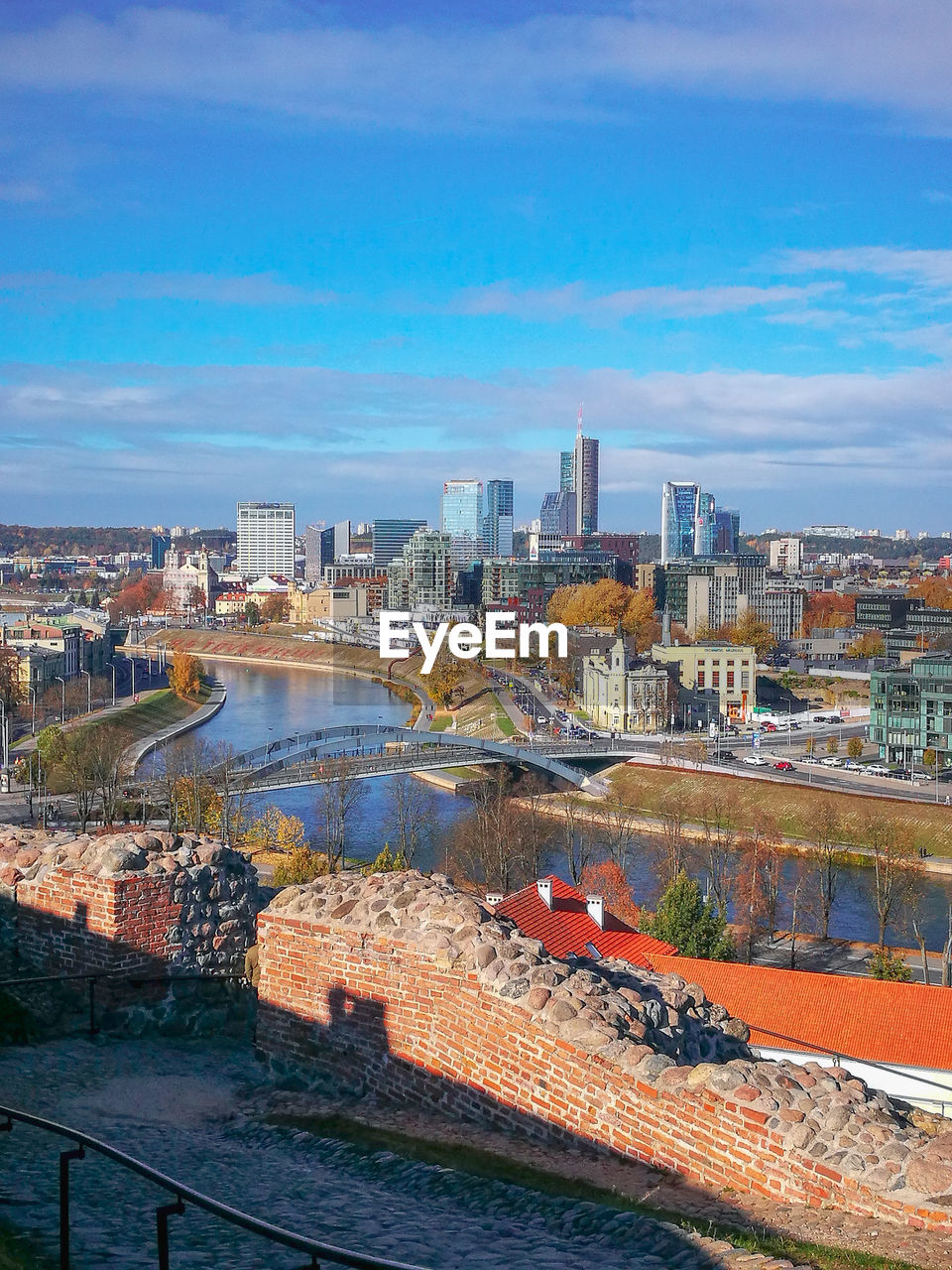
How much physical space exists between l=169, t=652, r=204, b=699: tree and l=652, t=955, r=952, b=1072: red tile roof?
30767 millimetres

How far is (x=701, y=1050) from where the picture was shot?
10.4 feet

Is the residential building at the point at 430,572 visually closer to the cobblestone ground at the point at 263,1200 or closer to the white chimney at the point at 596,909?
the white chimney at the point at 596,909

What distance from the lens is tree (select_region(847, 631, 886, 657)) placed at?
142 ft

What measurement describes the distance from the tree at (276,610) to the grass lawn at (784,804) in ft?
152

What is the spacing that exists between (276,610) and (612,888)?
5662 cm

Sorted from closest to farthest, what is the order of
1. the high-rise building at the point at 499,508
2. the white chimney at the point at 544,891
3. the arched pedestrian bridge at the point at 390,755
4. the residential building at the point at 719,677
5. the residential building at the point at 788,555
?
the white chimney at the point at 544,891 < the arched pedestrian bridge at the point at 390,755 < the residential building at the point at 719,677 < the residential building at the point at 788,555 < the high-rise building at the point at 499,508

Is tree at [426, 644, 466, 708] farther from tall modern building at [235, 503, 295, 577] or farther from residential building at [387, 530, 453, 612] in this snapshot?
tall modern building at [235, 503, 295, 577]

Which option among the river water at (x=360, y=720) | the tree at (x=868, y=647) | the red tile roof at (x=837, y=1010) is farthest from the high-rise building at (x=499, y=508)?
the red tile roof at (x=837, y=1010)

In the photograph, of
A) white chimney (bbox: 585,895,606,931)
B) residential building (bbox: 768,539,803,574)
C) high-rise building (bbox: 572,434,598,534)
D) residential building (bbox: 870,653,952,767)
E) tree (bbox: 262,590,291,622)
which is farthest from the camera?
high-rise building (bbox: 572,434,598,534)

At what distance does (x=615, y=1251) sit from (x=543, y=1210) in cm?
25

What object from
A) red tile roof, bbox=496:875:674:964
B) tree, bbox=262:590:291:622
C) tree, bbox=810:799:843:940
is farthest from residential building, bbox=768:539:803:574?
red tile roof, bbox=496:875:674:964

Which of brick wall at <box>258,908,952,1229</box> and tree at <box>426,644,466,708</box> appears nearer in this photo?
brick wall at <box>258,908,952,1229</box>

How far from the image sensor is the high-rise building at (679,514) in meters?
115

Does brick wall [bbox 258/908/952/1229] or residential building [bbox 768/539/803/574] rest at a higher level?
residential building [bbox 768/539/803/574]
